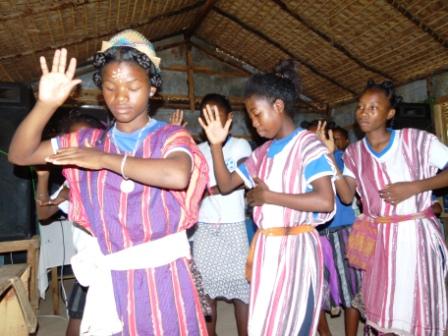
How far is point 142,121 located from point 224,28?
5.89 metres

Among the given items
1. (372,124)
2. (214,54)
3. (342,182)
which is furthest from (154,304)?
(214,54)

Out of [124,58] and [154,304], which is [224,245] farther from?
[124,58]

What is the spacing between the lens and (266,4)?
215 inches

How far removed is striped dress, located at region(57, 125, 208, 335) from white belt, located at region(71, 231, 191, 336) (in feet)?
0.06

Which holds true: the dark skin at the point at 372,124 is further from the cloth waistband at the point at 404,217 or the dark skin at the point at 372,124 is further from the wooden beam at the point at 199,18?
the wooden beam at the point at 199,18

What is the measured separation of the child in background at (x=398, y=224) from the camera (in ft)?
6.87

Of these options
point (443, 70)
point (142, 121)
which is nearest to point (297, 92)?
point (142, 121)

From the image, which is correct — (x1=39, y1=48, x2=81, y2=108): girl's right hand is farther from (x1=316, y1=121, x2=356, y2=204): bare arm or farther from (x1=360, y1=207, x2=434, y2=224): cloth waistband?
(x1=360, y1=207, x2=434, y2=224): cloth waistband

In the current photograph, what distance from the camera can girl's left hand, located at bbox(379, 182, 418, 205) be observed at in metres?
2.09

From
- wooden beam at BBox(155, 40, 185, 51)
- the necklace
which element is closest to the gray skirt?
the necklace

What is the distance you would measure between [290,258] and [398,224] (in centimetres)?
79

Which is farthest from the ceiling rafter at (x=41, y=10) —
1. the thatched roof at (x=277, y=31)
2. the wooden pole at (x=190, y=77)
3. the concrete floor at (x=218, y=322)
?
the wooden pole at (x=190, y=77)

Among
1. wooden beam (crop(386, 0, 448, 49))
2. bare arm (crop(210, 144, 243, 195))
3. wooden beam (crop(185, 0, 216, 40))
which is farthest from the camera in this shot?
wooden beam (crop(185, 0, 216, 40))

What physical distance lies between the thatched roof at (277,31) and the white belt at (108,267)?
9.85ft
